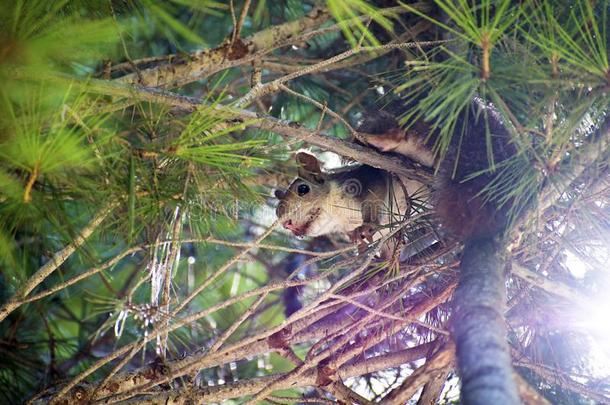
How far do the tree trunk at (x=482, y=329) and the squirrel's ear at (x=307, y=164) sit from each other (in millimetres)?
1499

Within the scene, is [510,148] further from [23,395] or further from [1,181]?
[23,395]

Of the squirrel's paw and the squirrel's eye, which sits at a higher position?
the squirrel's eye

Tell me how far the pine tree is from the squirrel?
0.28 feet

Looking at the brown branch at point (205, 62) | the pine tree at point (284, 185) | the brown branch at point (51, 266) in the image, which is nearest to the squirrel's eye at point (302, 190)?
the pine tree at point (284, 185)

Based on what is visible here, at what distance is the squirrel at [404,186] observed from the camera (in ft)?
9.34

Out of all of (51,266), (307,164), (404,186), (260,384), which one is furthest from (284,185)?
(51,266)

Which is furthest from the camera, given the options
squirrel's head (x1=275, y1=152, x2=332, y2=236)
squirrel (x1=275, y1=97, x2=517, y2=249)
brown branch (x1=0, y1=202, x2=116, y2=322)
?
squirrel's head (x1=275, y1=152, x2=332, y2=236)

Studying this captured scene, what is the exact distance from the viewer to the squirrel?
2.85 m

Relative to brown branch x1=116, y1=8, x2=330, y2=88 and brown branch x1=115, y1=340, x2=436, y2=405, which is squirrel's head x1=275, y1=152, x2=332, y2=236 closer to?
brown branch x1=116, y1=8, x2=330, y2=88

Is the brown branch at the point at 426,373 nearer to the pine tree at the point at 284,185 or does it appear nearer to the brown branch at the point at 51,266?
the pine tree at the point at 284,185

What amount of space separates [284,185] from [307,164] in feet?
2.07

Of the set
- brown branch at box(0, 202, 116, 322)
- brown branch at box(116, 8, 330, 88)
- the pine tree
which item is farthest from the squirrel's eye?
brown branch at box(0, 202, 116, 322)

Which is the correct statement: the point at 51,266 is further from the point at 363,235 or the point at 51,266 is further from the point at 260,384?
the point at 363,235

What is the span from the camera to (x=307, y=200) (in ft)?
Answer: 12.9
